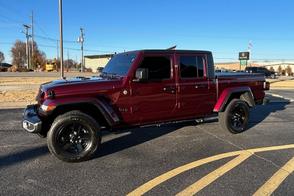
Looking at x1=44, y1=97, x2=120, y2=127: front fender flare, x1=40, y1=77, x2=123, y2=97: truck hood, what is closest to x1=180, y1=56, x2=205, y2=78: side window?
Result: x1=40, y1=77, x2=123, y2=97: truck hood

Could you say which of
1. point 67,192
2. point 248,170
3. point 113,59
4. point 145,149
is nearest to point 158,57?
point 113,59

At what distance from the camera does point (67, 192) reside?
454 centimetres

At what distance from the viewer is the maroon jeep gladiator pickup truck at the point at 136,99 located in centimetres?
591

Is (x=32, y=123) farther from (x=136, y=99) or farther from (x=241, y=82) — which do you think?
(x=241, y=82)

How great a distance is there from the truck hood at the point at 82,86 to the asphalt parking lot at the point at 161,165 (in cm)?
115

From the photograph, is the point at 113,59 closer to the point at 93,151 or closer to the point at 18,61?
the point at 93,151

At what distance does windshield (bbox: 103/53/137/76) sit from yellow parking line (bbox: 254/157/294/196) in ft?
10.3

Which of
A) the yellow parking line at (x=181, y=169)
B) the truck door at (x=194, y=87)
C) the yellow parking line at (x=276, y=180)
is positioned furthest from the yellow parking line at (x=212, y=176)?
the truck door at (x=194, y=87)

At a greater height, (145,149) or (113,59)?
(113,59)

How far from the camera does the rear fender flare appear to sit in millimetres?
7879

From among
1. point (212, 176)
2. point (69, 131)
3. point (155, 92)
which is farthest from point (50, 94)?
point (212, 176)

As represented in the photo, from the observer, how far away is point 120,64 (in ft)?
23.2

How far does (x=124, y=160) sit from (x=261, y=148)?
2670mm

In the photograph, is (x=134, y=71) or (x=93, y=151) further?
(x=134, y=71)
